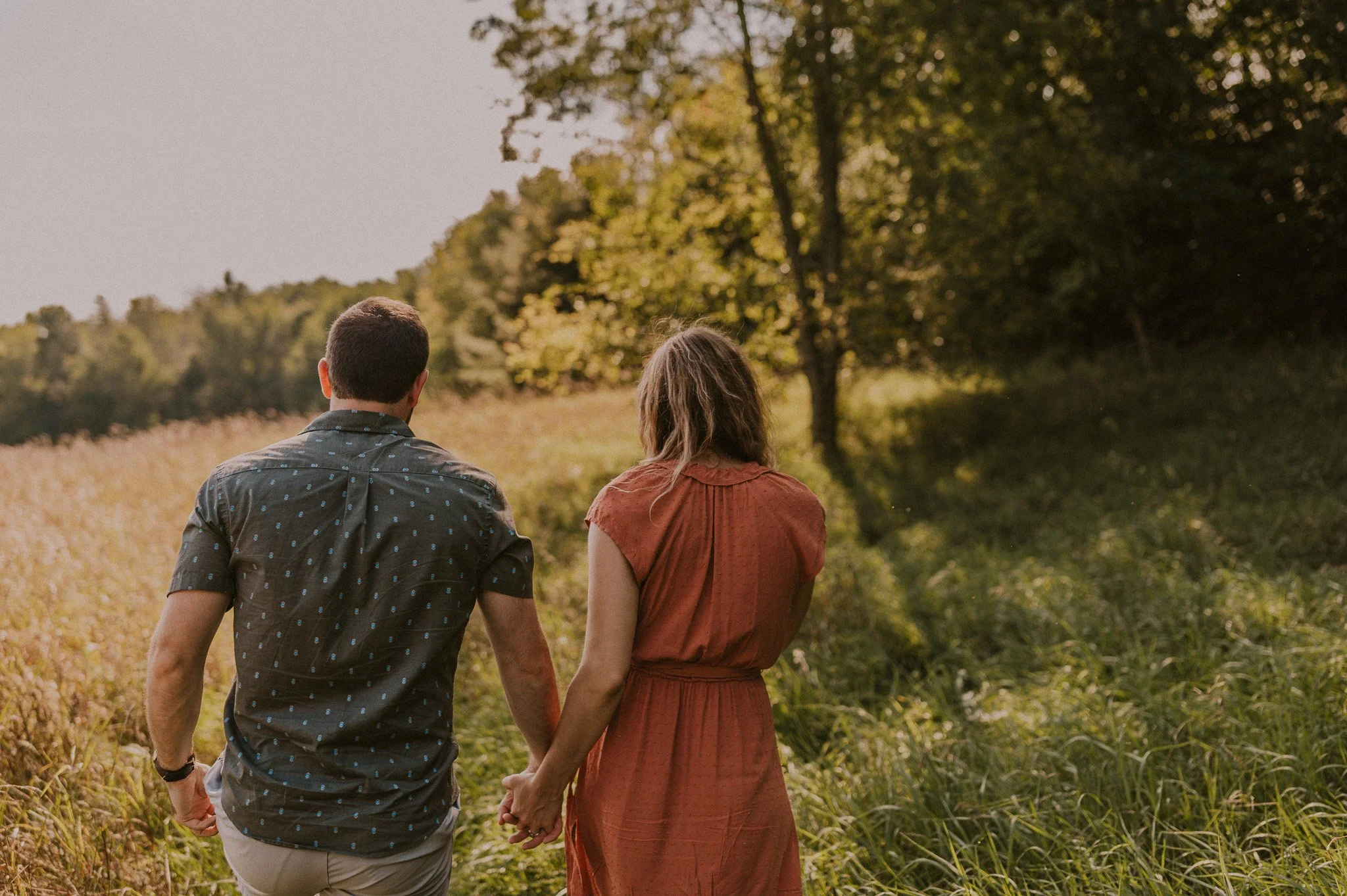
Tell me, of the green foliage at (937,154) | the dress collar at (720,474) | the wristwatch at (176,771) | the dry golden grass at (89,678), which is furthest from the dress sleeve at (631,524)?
the green foliage at (937,154)

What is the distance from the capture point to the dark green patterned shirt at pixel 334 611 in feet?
6.25

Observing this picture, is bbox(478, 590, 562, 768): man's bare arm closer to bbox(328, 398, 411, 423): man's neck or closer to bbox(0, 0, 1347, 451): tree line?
bbox(328, 398, 411, 423): man's neck

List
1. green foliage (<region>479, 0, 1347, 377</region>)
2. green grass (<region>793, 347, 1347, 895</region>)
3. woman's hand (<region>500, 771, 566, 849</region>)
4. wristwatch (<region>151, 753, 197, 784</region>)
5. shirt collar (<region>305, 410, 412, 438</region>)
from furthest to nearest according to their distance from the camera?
1. green foliage (<region>479, 0, 1347, 377</region>)
2. green grass (<region>793, 347, 1347, 895</region>)
3. woman's hand (<region>500, 771, 566, 849</region>)
4. wristwatch (<region>151, 753, 197, 784</region>)
5. shirt collar (<region>305, 410, 412, 438</region>)

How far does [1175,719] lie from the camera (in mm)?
3762

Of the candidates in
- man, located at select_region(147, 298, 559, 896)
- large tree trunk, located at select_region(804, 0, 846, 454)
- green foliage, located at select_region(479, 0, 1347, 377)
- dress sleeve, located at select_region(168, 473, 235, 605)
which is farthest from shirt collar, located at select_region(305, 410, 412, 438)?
large tree trunk, located at select_region(804, 0, 846, 454)

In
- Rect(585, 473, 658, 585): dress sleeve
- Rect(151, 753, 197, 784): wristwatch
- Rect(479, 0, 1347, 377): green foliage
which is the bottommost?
Rect(151, 753, 197, 784): wristwatch

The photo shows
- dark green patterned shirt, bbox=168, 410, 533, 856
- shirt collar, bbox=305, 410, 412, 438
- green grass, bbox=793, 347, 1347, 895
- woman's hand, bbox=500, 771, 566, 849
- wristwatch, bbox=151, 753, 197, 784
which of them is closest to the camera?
dark green patterned shirt, bbox=168, 410, 533, 856

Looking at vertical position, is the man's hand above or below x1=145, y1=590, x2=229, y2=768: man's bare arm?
below

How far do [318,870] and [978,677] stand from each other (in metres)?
3.84

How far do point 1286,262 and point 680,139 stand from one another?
28.9 feet

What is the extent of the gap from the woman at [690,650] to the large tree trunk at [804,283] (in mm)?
8016

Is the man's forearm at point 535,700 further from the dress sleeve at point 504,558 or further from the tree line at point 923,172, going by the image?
the tree line at point 923,172

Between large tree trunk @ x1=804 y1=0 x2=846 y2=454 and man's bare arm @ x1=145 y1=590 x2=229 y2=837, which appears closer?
man's bare arm @ x1=145 y1=590 x2=229 y2=837

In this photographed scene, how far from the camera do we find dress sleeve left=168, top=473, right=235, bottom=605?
1908 mm
